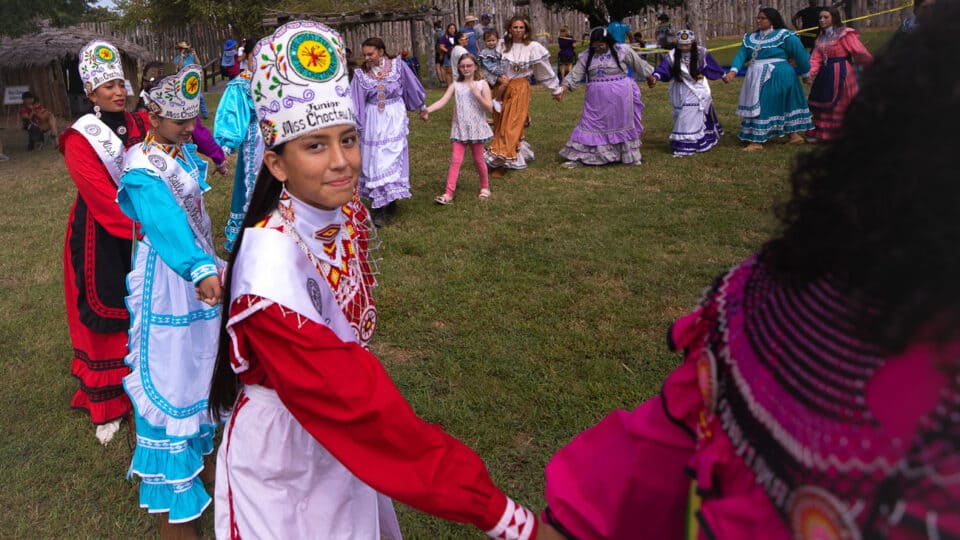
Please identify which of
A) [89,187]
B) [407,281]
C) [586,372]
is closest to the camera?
[89,187]

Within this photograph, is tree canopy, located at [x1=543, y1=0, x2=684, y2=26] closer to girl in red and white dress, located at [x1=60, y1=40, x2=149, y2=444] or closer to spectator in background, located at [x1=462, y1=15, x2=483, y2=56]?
spectator in background, located at [x1=462, y1=15, x2=483, y2=56]

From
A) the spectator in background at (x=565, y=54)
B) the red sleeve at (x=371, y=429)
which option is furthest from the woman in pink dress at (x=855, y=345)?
the spectator in background at (x=565, y=54)

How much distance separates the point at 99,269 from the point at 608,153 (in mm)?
7578

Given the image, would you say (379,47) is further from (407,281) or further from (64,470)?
(64,470)

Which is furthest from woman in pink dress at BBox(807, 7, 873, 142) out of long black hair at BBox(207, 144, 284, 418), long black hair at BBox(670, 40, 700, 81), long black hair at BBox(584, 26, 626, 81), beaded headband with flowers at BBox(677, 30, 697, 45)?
long black hair at BBox(207, 144, 284, 418)

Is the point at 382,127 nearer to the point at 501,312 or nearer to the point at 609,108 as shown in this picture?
the point at 501,312

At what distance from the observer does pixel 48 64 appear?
2081cm

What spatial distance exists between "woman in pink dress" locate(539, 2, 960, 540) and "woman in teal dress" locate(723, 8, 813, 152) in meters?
10.2

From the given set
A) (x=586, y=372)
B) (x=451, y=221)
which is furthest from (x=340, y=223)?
(x=451, y=221)

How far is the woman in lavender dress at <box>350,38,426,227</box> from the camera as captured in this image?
8125mm

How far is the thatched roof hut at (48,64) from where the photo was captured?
2038 cm

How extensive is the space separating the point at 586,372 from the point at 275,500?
2856 millimetres

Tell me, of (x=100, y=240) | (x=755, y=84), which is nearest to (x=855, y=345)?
(x=100, y=240)

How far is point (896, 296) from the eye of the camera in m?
0.94
